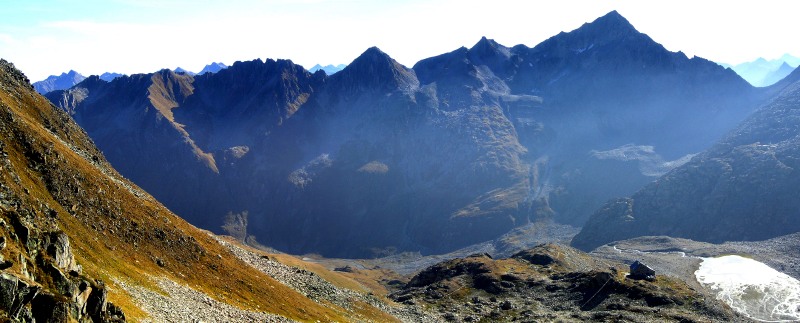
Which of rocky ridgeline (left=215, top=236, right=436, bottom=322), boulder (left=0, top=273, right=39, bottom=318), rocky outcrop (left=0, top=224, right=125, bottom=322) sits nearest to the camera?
boulder (left=0, top=273, right=39, bottom=318)

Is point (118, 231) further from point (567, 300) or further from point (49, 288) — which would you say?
point (567, 300)

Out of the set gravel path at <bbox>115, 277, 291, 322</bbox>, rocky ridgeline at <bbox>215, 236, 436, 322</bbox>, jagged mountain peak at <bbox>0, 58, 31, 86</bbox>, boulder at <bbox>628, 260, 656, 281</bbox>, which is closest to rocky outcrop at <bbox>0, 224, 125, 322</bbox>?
A: gravel path at <bbox>115, 277, 291, 322</bbox>

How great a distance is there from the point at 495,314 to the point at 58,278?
13549cm

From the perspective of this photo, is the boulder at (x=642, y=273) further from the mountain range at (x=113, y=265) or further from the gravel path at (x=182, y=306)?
the gravel path at (x=182, y=306)

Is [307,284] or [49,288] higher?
[49,288]

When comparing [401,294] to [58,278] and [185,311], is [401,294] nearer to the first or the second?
[185,311]

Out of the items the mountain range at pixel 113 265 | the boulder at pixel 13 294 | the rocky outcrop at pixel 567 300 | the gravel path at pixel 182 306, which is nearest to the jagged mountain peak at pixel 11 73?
the mountain range at pixel 113 265

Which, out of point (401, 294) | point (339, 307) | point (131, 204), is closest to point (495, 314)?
point (401, 294)

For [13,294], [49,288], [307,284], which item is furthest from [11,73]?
[13,294]

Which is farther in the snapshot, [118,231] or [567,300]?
[567,300]

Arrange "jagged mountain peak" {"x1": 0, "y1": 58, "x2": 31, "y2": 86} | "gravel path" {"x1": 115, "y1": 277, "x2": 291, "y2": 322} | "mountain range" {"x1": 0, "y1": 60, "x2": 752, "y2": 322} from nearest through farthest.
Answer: "mountain range" {"x1": 0, "y1": 60, "x2": 752, "y2": 322} < "gravel path" {"x1": 115, "y1": 277, "x2": 291, "y2": 322} < "jagged mountain peak" {"x1": 0, "y1": 58, "x2": 31, "y2": 86}

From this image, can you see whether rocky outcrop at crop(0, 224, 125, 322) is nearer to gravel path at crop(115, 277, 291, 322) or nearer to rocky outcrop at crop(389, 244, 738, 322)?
gravel path at crop(115, 277, 291, 322)

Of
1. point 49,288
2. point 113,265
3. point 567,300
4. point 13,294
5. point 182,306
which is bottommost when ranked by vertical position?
point 567,300

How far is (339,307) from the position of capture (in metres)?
122
